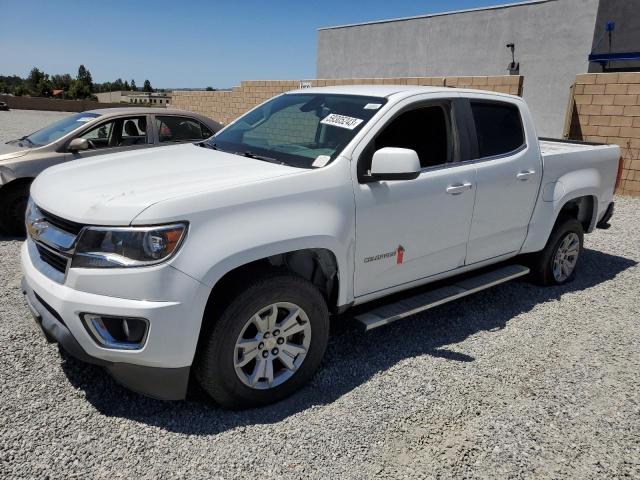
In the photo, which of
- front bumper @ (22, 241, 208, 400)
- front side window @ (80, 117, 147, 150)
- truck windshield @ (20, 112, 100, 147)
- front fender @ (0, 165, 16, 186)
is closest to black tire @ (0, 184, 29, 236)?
front fender @ (0, 165, 16, 186)

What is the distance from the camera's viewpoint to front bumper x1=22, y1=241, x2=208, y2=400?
254 centimetres

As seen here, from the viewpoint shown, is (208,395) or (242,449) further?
(208,395)

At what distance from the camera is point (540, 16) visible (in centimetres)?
1831

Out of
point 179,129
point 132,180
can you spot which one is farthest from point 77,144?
point 132,180

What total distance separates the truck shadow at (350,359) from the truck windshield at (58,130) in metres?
4.12

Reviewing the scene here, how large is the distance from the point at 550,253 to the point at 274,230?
3400 mm

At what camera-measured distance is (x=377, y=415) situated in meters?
3.08

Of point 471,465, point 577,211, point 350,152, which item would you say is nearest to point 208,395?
point 471,465

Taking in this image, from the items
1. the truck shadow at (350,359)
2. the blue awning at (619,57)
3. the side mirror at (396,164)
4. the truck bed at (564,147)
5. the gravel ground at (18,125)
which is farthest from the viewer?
the gravel ground at (18,125)

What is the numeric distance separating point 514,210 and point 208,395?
2978 millimetres

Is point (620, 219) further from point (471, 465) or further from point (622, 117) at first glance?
point (471, 465)

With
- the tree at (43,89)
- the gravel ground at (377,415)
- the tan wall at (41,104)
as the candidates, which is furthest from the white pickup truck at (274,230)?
the tree at (43,89)

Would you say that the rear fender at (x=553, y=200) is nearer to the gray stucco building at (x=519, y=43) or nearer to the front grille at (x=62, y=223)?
the front grille at (x=62, y=223)

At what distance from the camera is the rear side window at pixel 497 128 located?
13.9ft
